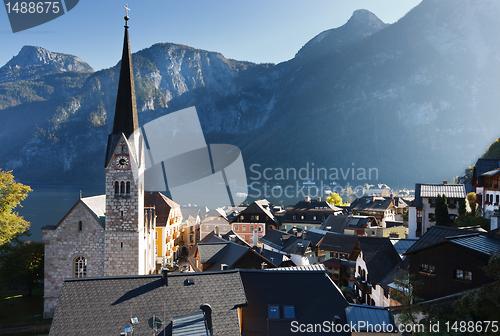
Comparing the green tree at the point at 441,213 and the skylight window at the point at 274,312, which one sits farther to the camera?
the green tree at the point at 441,213

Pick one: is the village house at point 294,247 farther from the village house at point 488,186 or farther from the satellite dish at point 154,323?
the satellite dish at point 154,323

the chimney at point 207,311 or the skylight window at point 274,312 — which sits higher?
the chimney at point 207,311

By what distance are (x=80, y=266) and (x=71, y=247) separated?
61.1 inches

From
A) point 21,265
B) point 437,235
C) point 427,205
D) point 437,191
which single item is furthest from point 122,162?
point 437,191

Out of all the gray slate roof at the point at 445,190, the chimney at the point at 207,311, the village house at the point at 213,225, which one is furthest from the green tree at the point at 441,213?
the village house at the point at 213,225

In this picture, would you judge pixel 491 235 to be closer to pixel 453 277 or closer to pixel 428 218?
pixel 453 277

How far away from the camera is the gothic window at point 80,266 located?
24.4 meters

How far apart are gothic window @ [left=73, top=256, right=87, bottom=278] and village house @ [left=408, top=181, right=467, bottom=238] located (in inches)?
1382

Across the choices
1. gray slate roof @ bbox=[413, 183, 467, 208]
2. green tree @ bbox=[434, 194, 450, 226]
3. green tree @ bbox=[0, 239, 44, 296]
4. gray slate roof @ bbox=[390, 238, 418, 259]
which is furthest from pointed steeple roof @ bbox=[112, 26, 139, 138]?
gray slate roof @ bbox=[413, 183, 467, 208]

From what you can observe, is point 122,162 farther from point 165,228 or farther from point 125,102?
point 165,228

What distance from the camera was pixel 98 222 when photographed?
24.5 m

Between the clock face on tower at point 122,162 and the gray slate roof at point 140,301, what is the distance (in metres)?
12.0

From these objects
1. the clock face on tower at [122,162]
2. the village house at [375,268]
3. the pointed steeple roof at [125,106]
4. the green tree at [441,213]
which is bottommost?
the village house at [375,268]

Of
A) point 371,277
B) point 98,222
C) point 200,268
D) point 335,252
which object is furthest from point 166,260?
point 371,277
